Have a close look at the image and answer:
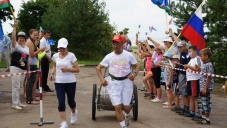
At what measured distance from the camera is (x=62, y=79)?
336 inches

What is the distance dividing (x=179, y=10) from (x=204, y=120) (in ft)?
48.2

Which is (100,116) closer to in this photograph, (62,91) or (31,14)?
(62,91)

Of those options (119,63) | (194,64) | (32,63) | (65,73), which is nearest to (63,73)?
(65,73)

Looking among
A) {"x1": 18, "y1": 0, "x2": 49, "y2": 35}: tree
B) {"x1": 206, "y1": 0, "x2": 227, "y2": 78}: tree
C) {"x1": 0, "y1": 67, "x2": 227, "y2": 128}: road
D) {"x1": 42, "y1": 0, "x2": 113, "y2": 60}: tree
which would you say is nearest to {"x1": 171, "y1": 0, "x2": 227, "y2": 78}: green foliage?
{"x1": 206, "y1": 0, "x2": 227, "y2": 78}: tree

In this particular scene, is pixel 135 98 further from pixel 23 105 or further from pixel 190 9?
pixel 190 9

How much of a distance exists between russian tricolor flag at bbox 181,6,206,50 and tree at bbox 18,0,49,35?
56.3 metres

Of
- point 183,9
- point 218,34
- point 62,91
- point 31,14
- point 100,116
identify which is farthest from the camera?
point 31,14

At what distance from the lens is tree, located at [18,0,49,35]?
66500 millimetres

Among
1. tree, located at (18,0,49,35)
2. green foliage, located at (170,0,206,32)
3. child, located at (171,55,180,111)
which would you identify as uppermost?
tree, located at (18,0,49,35)

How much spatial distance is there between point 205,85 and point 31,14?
60921 millimetres

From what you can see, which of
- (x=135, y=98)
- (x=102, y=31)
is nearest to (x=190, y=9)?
(x=135, y=98)

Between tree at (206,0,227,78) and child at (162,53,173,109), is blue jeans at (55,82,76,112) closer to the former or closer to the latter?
child at (162,53,173,109)

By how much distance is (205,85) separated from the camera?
30.3 ft

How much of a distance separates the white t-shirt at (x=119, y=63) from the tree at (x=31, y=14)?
5884cm
